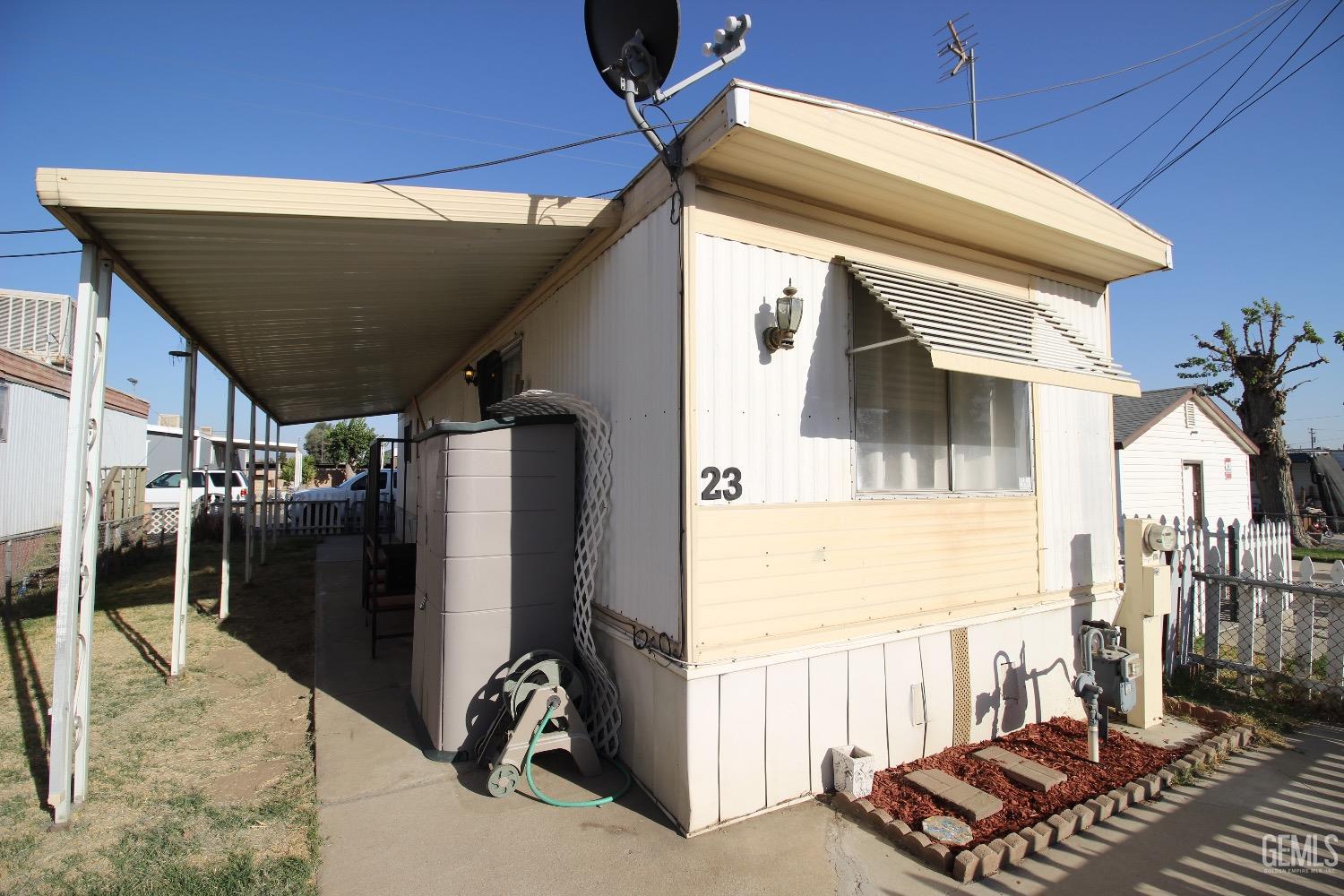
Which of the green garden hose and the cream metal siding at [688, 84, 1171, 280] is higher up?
the cream metal siding at [688, 84, 1171, 280]

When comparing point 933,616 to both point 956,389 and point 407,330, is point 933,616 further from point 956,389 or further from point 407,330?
point 407,330

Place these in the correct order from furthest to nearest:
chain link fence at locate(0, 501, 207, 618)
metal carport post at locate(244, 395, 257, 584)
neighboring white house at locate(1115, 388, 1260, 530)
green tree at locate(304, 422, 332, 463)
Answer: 1. green tree at locate(304, 422, 332, 463)
2. neighboring white house at locate(1115, 388, 1260, 530)
3. metal carport post at locate(244, 395, 257, 584)
4. chain link fence at locate(0, 501, 207, 618)

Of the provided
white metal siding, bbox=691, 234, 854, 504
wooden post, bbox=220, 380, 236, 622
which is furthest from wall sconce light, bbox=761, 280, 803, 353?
wooden post, bbox=220, 380, 236, 622

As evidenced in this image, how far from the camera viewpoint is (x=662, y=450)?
11.2 feet

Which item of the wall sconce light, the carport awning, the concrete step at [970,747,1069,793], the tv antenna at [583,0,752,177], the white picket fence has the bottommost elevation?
the concrete step at [970,747,1069,793]

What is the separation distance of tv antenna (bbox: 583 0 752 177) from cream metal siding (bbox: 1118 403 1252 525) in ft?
39.2

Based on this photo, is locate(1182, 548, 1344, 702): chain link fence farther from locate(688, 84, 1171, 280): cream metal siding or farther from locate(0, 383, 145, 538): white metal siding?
locate(0, 383, 145, 538): white metal siding

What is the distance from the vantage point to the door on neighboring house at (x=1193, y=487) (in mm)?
14609

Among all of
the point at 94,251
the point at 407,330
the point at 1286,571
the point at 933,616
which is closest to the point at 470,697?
the point at 933,616

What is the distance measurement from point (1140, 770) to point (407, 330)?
679 centimetres

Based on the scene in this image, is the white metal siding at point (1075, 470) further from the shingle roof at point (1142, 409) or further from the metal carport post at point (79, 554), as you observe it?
the shingle roof at point (1142, 409)

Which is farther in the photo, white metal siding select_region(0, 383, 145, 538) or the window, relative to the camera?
white metal siding select_region(0, 383, 145, 538)

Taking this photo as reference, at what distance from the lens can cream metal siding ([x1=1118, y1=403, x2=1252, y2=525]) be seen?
13156 mm

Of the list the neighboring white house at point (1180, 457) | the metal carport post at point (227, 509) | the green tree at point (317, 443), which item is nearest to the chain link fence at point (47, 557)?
the metal carport post at point (227, 509)
